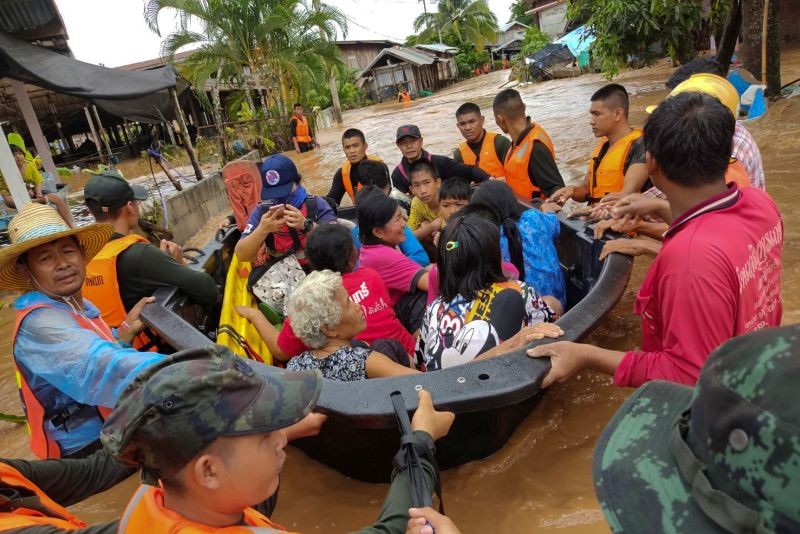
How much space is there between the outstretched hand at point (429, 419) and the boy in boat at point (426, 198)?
89.4 inches

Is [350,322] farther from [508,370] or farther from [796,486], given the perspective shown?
[796,486]

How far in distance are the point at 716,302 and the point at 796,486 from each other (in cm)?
93

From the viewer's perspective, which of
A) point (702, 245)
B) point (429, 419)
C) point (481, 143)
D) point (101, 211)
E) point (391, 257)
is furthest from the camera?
point (481, 143)

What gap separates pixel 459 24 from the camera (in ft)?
141

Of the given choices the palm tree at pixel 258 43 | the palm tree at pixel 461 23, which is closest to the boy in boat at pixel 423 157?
the palm tree at pixel 258 43

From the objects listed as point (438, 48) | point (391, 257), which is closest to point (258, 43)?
point (391, 257)

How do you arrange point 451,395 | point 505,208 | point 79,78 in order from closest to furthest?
1. point 451,395
2. point 505,208
3. point 79,78

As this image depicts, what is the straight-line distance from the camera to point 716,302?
1.35m

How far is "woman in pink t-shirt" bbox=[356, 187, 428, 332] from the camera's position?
285 cm

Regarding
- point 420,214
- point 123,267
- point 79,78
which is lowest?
point 420,214

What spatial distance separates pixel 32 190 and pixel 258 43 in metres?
10.3

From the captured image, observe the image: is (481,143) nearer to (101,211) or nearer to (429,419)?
(101,211)

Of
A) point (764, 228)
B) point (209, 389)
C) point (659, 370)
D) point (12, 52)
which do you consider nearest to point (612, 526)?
point (209, 389)

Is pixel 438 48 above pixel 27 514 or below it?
above
